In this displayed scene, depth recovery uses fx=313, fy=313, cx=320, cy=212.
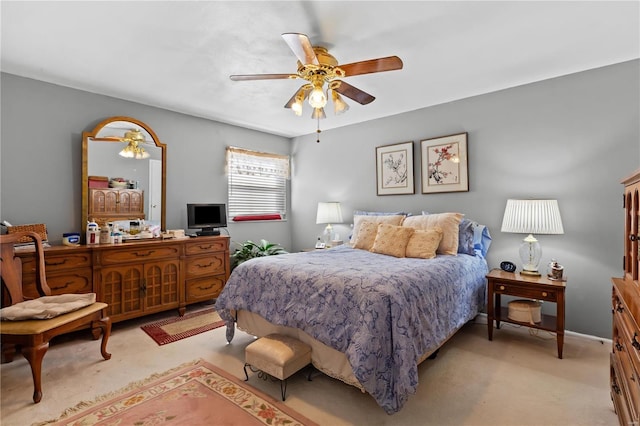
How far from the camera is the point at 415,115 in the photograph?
13.6 feet

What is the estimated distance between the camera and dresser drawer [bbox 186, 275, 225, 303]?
3.76 metres

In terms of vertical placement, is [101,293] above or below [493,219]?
below

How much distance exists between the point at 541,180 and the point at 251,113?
3.51 m

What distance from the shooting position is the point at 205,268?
3.91 meters

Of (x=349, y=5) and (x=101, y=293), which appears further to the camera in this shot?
(x=101, y=293)

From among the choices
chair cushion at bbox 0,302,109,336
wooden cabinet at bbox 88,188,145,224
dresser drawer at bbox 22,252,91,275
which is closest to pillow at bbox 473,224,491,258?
chair cushion at bbox 0,302,109,336

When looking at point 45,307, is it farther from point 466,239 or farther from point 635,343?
point 466,239

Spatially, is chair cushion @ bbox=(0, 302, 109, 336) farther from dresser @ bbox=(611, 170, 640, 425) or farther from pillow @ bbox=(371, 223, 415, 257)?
dresser @ bbox=(611, 170, 640, 425)

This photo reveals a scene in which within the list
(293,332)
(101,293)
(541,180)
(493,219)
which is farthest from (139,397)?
(541,180)

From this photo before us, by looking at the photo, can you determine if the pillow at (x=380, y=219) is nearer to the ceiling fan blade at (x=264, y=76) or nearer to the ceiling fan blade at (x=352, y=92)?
the ceiling fan blade at (x=352, y=92)

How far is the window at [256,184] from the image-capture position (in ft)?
15.8

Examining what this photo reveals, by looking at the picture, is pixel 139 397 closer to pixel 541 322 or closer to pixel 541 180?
pixel 541 322

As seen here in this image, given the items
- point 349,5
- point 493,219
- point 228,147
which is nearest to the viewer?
point 349,5

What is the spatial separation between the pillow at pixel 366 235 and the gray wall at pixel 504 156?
0.87m
